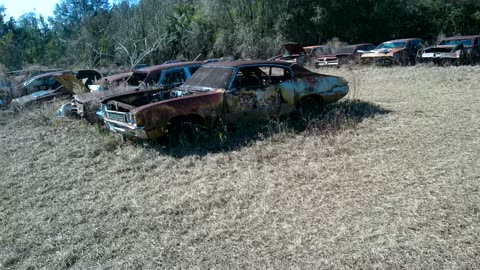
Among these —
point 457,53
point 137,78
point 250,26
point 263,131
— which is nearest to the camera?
point 263,131

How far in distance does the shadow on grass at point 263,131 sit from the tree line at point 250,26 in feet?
49.8

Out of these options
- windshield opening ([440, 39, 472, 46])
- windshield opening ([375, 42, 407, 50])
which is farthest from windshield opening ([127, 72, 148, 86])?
windshield opening ([440, 39, 472, 46])

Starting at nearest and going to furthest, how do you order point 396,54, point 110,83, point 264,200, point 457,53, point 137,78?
point 264,200, point 137,78, point 110,83, point 457,53, point 396,54

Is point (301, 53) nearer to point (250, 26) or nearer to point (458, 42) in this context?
point (458, 42)

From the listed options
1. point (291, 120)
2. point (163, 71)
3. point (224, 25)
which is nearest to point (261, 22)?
point (224, 25)

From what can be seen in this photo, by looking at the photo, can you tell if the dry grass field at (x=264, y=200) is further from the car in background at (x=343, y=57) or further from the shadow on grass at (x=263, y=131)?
the car in background at (x=343, y=57)

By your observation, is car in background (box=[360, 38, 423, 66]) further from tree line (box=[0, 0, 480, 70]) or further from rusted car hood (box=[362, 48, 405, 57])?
tree line (box=[0, 0, 480, 70])

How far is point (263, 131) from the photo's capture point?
6887mm

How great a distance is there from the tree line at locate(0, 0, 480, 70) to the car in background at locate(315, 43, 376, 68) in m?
7.50

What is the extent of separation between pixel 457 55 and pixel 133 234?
49.2ft

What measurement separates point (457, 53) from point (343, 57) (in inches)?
199

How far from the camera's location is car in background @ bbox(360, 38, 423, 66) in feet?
52.7

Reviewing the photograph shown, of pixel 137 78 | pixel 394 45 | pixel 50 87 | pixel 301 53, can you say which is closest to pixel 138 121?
pixel 137 78

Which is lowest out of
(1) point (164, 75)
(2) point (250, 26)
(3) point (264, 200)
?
(3) point (264, 200)
